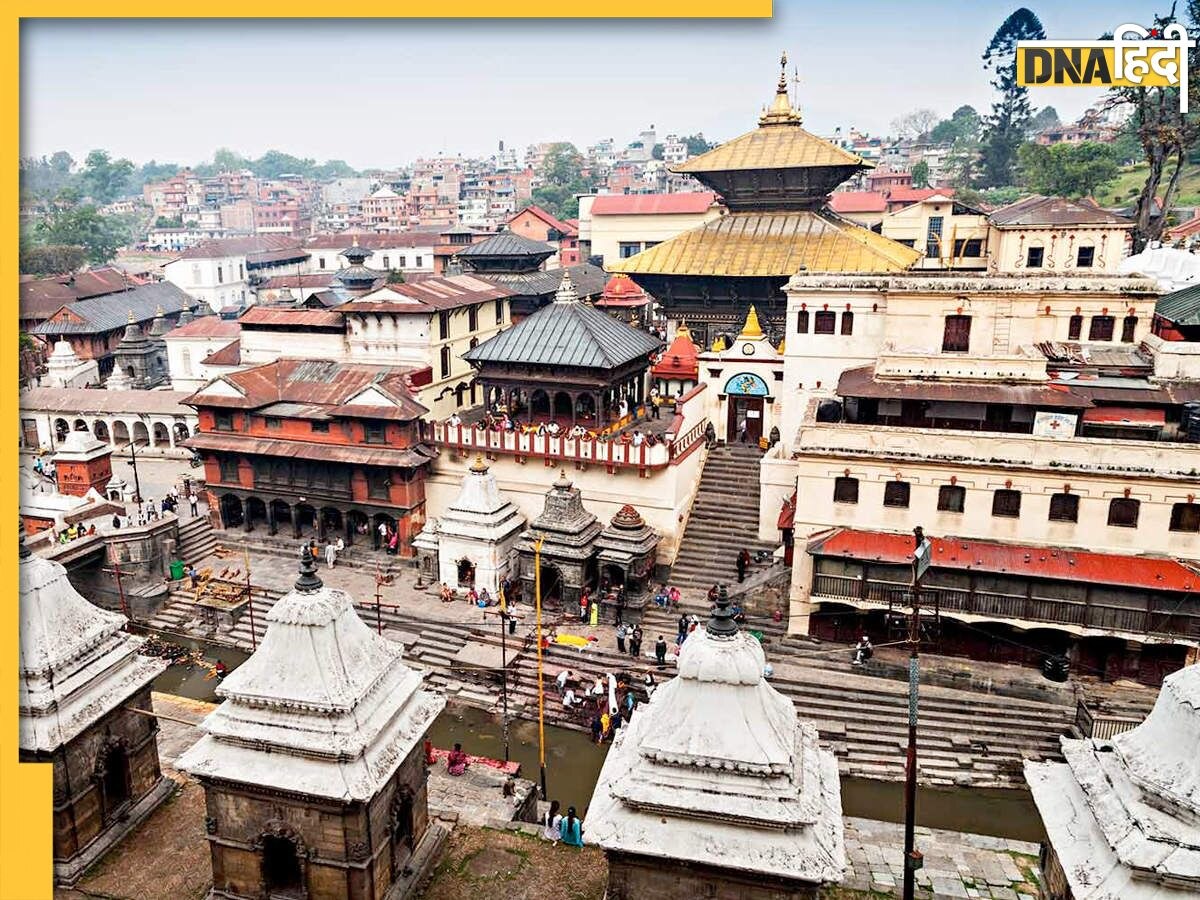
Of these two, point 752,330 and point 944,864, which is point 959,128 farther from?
point 944,864

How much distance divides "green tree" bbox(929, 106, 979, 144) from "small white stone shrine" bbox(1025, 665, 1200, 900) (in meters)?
136

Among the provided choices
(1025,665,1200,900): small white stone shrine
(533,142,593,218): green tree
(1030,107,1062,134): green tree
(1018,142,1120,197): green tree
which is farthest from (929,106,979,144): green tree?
(1025,665,1200,900): small white stone shrine

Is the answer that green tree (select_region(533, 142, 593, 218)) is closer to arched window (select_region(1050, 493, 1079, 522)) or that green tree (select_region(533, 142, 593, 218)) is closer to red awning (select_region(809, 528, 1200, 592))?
red awning (select_region(809, 528, 1200, 592))

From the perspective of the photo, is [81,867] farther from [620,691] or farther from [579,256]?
[579,256]

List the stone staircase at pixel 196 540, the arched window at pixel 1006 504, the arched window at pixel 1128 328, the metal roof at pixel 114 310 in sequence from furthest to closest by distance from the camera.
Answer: the metal roof at pixel 114 310 < the stone staircase at pixel 196 540 < the arched window at pixel 1128 328 < the arched window at pixel 1006 504

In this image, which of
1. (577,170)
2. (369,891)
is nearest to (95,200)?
(577,170)

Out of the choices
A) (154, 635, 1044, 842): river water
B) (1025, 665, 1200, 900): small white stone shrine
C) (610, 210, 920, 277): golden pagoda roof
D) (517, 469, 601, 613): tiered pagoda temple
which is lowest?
(154, 635, 1044, 842): river water

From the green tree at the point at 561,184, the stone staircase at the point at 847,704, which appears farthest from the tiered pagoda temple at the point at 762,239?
the green tree at the point at 561,184

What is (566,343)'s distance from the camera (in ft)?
94.3

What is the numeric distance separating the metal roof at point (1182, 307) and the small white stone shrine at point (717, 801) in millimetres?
26093

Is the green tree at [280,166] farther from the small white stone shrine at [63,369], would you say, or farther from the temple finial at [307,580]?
the temple finial at [307,580]

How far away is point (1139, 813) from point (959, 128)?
13960cm

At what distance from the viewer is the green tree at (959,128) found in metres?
128

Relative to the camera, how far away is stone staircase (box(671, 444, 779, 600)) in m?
26.2
